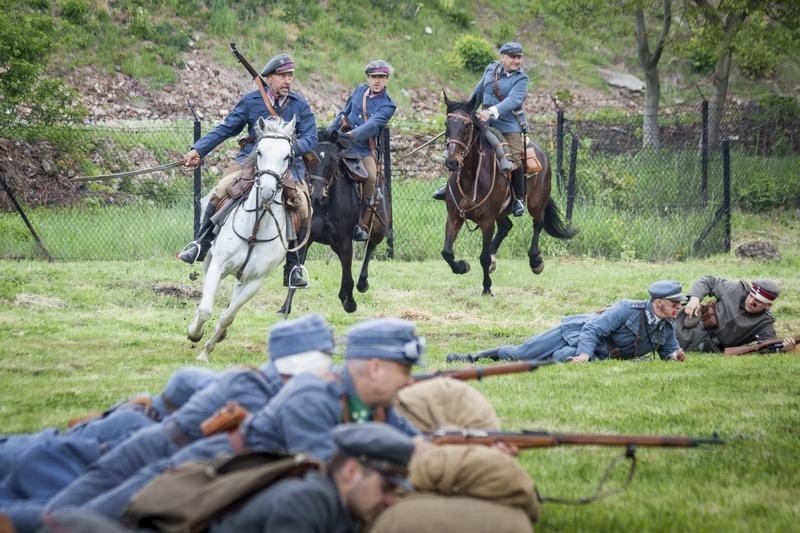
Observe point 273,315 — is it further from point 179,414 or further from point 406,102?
point 406,102

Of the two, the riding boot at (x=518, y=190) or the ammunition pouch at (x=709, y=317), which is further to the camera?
the riding boot at (x=518, y=190)

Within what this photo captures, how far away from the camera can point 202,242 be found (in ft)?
45.0

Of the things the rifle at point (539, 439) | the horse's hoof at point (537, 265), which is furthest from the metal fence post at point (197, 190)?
the rifle at point (539, 439)

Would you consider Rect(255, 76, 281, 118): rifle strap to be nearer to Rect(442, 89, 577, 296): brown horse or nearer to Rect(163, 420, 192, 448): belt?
Rect(442, 89, 577, 296): brown horse

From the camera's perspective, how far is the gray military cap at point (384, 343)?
5.77 meters

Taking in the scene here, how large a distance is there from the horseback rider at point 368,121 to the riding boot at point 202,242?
343 centimetres

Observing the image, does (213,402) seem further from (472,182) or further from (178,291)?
(472,182)

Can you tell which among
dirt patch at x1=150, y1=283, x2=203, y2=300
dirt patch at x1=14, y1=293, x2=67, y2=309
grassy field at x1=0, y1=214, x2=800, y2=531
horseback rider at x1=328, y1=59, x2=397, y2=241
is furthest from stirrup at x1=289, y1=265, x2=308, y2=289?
dirt patch at x1=14, y1=293, x2=67, y2=309

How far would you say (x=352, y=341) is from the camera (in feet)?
19.2

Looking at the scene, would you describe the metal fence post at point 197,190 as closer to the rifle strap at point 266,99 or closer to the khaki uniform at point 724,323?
the rifle strap at point 266,99

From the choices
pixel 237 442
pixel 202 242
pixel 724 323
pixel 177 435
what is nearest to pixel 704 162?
pixel 724 323

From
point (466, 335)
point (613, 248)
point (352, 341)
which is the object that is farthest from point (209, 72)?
point (352, 341)

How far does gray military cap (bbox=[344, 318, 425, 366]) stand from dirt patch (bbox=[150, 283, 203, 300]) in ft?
39.9

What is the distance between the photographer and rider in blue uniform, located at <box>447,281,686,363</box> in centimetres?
1317
